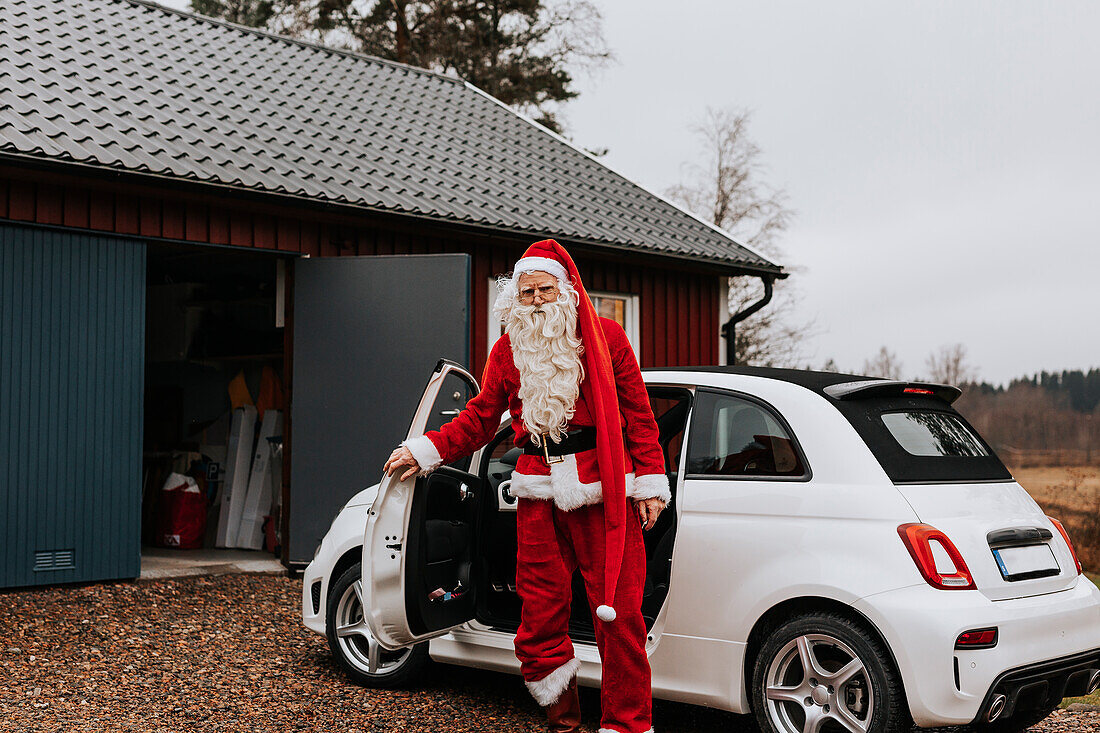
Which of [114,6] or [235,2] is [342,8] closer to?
[235,2]

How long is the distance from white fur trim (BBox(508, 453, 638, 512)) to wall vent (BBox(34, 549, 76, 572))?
492cm

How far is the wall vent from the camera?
Answer: 26.4 ft

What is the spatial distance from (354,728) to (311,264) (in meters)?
5.35

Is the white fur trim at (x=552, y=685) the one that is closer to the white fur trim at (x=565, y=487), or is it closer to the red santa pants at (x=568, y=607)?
the red santa pants at (x=568, y=607)

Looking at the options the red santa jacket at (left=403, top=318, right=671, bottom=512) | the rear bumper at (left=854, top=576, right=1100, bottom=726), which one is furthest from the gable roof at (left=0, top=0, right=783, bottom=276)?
the rear bumper at (left=854, top=576, right=1100, bottom=726)

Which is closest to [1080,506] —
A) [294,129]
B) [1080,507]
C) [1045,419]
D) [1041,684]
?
[1080,507]

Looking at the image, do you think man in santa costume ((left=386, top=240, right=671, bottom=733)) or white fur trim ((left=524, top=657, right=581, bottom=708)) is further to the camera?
white fur trim ((left=524, top=657, right=581, bottom=708))

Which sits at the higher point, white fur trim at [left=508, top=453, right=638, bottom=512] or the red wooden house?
the red wooden house

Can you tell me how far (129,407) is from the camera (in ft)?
28.1

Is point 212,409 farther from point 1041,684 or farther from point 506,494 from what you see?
point 1041,684

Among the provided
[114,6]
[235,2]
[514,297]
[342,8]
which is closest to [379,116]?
[114,6]

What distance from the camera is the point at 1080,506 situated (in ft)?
48.2

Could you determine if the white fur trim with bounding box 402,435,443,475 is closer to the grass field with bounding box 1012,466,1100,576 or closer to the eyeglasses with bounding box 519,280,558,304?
the eyeglasses with bounding box 519,280,558,304

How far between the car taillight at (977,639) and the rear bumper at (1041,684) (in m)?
0.13
